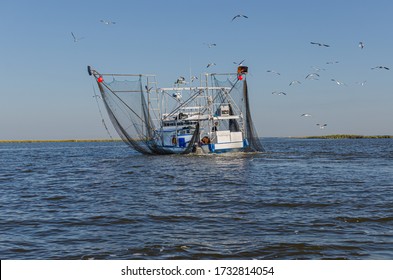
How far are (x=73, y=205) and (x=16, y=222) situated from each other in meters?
3.33

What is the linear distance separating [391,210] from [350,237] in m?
4.42

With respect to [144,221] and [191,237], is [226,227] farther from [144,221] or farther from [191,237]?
[144,221]

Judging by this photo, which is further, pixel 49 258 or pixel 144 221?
pixel 144 221

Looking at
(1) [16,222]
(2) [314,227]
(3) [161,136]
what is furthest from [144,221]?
(3) [161,136]

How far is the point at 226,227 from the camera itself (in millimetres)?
12352

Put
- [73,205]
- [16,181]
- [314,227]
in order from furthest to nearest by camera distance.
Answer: [16,181] → [73,205] → [314,227]

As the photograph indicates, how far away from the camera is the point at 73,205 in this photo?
1667 cm

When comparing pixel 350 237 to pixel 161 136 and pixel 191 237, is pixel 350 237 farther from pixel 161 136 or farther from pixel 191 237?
pixel 161 136
